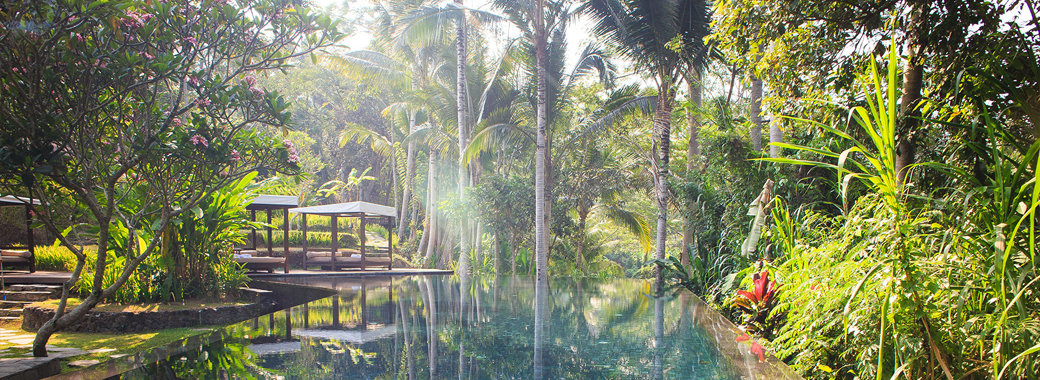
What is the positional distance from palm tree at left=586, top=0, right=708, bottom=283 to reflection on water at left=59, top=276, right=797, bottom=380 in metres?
3.91

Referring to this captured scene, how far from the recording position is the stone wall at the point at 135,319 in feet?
17.3

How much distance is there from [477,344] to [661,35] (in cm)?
669

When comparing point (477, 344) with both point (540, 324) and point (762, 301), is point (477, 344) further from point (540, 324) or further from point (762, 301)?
point (762, 301)

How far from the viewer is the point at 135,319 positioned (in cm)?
Answer: 538

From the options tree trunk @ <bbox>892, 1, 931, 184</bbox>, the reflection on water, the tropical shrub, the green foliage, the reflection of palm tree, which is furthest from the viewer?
the green foliage

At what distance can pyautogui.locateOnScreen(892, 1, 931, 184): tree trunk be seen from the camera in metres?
2.67

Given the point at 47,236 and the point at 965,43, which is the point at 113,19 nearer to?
the point at 965,43

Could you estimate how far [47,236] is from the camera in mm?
12070

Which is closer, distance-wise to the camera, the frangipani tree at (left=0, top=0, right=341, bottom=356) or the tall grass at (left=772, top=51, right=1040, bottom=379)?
the tall grass at (left=772, top=51, right=1040, bottom=379)

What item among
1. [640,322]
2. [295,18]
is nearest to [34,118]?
[295,18]

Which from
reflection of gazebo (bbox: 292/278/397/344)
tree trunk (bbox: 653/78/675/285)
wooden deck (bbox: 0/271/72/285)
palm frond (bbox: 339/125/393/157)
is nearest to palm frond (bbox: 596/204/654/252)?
tree trunk (bbox: 653/78/675/285)

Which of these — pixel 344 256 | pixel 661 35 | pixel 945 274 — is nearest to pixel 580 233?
pixel 344 256

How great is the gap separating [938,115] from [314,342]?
449 centimetres

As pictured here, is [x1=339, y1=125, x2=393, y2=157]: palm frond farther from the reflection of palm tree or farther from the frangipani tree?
the frangipani tree
